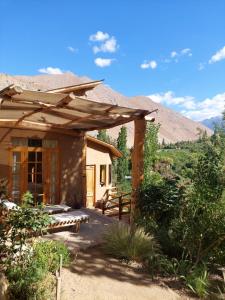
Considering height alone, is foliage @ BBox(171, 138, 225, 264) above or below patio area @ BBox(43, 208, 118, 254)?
above

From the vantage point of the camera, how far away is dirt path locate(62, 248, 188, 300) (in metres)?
5.42

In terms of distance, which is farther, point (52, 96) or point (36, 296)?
point (52, 96)

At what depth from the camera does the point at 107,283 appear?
229 inches

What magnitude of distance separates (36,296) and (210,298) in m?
3.04

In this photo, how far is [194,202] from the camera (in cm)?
698

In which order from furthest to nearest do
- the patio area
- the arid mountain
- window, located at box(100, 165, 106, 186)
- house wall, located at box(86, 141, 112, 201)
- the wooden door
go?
1. the arid mountain
2. window, located at box(100, 165, 106, 186)
3. house wall, located at box(86, 141, 112, 201)
4. the wooden door
5. the patio area

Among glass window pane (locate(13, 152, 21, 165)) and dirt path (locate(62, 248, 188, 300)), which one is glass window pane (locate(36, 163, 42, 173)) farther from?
dirt path (locate(62, 248, 188, 300))

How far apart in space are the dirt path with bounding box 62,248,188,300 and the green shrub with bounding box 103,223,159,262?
0.91ft

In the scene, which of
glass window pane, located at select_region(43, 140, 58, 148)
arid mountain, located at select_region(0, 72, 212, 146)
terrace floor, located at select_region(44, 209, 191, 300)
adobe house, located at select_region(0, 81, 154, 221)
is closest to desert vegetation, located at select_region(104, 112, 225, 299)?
terrace floor, located at select_region(44, 209, 191, 300)

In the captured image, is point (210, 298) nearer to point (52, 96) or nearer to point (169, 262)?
point (169, 262)

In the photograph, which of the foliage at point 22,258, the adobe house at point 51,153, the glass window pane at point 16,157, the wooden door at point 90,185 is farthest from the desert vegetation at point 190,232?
the wooden door at point 90,185

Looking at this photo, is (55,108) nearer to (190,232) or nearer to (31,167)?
(190,232)

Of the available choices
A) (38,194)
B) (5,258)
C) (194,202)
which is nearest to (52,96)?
(5,258)

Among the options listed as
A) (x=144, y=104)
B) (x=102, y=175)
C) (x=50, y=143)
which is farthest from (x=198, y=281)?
(x=144, y=104)
